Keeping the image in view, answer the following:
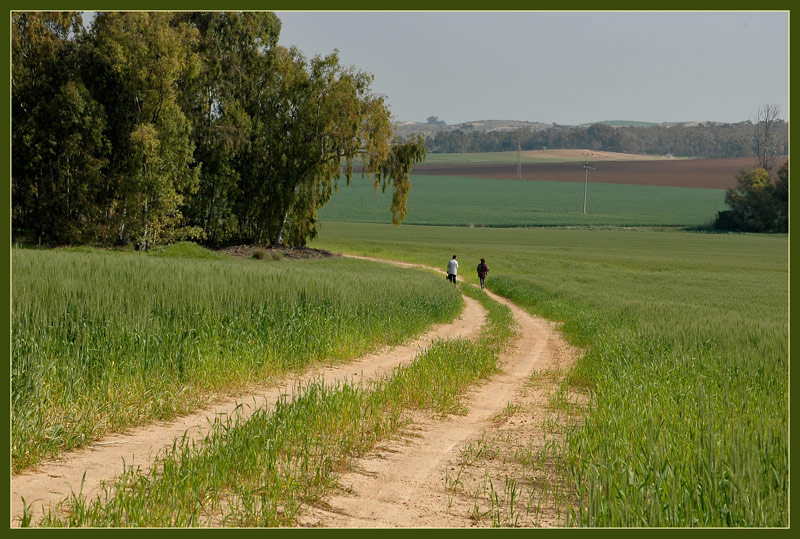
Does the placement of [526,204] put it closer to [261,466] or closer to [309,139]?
[309,139]

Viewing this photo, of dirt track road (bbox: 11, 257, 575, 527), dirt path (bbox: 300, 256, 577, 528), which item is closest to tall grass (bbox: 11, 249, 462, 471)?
dirt track road (bbox: 11, 257, 575, 527)

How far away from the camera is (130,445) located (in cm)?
761

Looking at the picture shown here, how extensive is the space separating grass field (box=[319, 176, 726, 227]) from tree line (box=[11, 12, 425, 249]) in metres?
64.9

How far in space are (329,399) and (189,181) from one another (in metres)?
35.7

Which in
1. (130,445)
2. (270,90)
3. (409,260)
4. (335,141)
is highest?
(270,90)

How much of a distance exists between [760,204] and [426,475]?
363ft

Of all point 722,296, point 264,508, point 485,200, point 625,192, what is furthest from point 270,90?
point 625,192

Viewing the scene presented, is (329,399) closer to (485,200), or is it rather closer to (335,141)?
(335,141)

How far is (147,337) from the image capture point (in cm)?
1068

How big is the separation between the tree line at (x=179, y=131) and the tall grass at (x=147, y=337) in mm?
21270

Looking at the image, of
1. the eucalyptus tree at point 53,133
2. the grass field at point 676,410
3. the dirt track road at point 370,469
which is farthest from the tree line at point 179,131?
the dirt track road at point 370,469

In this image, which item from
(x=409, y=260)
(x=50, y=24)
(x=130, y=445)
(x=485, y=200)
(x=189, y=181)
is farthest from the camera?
(x=485, y=200)

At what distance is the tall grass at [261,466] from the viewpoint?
5.34 metres

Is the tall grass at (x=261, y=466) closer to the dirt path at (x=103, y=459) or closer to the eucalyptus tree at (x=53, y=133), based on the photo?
the dirt path at (x=103, y=459)
